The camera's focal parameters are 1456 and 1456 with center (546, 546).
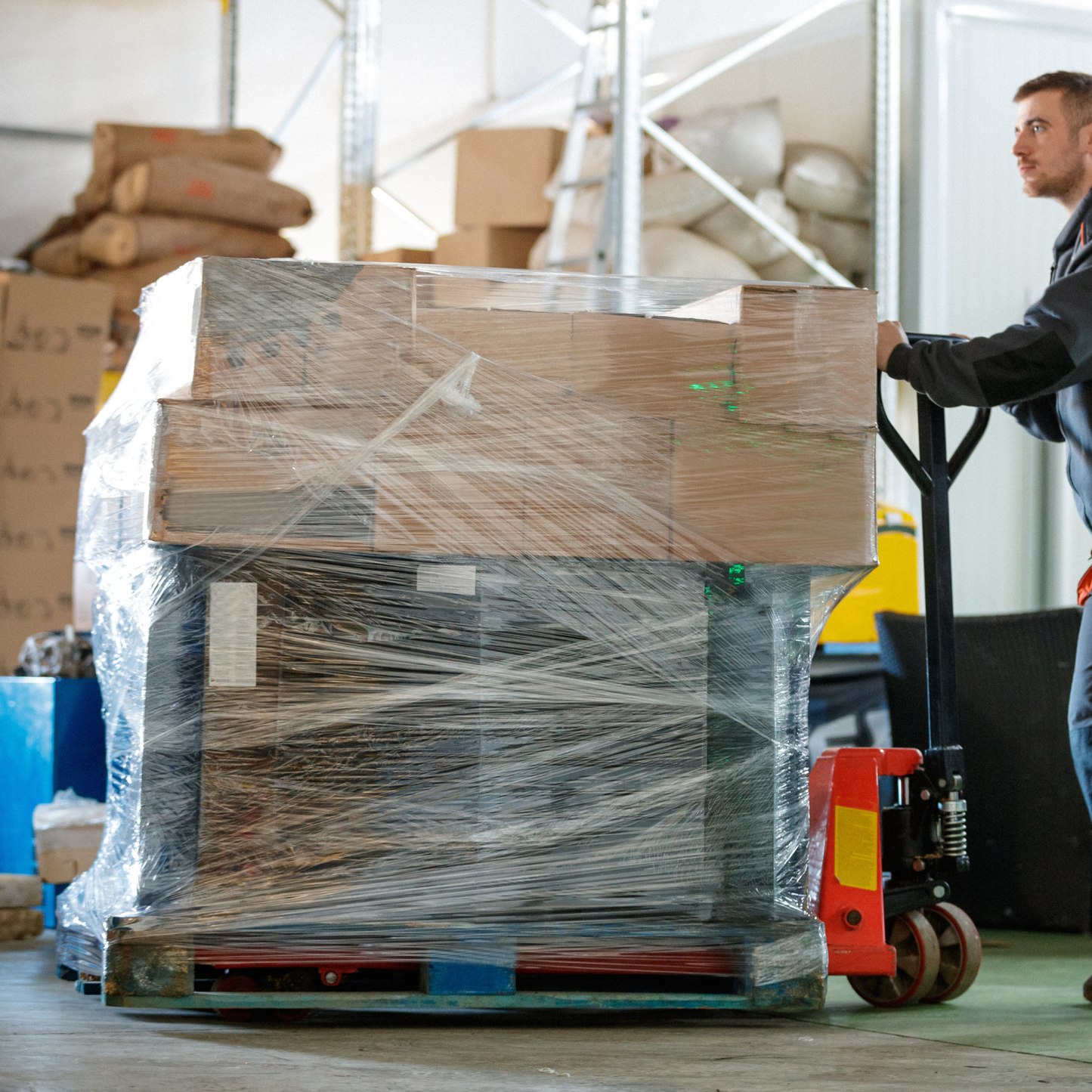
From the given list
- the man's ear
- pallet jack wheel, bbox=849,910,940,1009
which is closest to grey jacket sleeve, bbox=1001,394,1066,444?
the man's ear

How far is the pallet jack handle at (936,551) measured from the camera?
2.79 m

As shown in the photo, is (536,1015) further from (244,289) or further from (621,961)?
(244,289)

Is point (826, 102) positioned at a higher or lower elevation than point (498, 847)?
higher

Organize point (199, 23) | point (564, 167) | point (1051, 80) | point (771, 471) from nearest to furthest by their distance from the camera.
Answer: point (771, 471) < point (1051, 80) < point (564, 167) < point (199, 23)

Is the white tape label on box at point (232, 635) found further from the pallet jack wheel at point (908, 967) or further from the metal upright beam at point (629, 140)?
the metal upright beam at point (629, 140)

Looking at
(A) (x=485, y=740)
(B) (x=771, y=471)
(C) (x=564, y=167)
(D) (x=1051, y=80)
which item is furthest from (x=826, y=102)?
(A) (x=485, y=740)

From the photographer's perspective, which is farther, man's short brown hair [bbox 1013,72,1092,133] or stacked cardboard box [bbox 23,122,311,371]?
stacked cardboard box [bbox 23,122,311,371]

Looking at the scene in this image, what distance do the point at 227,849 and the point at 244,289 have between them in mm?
946

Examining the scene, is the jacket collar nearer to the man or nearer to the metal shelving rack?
the man

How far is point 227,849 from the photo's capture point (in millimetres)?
2439

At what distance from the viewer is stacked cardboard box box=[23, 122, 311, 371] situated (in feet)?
18.6

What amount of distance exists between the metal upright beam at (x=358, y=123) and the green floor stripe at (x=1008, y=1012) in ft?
12.7

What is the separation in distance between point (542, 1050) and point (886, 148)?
443 centimetres

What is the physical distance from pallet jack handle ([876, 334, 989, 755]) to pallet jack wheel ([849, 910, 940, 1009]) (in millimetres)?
327
